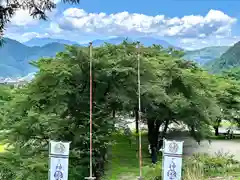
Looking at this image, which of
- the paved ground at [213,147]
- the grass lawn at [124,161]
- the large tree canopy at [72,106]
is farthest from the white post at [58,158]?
the paved ground at [213,147]

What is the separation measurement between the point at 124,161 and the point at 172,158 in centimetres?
823

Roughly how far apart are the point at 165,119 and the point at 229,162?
3681 millimetres

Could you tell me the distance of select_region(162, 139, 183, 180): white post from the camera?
5.32 metres

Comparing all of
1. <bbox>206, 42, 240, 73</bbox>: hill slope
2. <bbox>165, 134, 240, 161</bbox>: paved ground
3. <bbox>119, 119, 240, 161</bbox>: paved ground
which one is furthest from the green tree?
<bbox>206, 42, 240, 73</bbox>: hill slope

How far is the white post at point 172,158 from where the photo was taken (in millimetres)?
5324

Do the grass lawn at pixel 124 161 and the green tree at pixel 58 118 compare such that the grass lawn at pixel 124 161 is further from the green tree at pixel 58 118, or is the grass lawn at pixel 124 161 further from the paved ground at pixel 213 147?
the paved ground at pixel 213 147

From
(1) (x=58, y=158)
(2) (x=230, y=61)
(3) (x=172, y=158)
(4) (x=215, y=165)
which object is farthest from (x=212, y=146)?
(2) (x=230, y=61)

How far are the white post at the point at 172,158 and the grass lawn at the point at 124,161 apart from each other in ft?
16.9

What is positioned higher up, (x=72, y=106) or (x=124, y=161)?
(x=72, y=106)

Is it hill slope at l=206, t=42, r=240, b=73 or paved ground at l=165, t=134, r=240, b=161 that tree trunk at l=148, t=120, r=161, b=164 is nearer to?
paved ground at l=165, t=134, r=240, b=161

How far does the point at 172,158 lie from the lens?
17.7ft

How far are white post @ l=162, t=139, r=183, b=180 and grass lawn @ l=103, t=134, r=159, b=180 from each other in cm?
516

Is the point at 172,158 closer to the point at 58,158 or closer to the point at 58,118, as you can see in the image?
the point at 58,158

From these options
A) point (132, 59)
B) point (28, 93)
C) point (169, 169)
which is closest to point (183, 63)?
point (132, 59)
